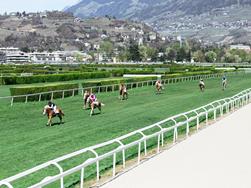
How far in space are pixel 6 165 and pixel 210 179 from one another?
4499 mm

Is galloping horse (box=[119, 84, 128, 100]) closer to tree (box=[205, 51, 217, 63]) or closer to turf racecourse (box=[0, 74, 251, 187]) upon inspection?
turf racecourse (box=[0, 74, 251, 187])

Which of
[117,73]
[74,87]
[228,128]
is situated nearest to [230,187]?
[228,128]

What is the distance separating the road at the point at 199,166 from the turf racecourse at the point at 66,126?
100 inches

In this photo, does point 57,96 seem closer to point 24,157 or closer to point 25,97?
point 25,97

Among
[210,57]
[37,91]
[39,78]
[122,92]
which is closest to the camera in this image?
[37,91]

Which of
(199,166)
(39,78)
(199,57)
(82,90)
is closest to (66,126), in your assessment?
(199,166)

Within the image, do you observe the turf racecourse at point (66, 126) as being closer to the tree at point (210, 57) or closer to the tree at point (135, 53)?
the tree at point (135, 53)

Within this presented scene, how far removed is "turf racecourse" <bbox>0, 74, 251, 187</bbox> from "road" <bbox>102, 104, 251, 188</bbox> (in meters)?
2.55

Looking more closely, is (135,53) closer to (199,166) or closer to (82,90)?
(82,90)

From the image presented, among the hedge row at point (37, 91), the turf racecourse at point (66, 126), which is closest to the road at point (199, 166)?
Answer: the turf racecourse at point (66, 126)

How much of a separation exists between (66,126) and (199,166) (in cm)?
875

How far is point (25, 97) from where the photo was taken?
1075 inches

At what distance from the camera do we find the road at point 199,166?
8789 millimetres

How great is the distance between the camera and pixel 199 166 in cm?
1031
